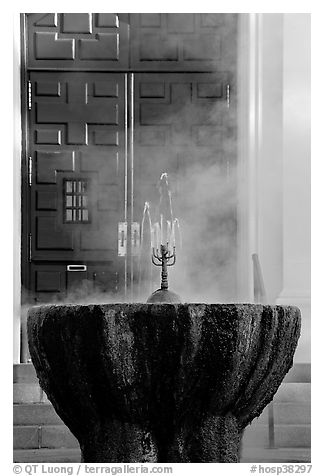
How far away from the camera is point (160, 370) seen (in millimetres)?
2471

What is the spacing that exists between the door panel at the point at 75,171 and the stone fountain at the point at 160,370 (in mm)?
4242

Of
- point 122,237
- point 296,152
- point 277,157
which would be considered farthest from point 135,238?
point 296,152

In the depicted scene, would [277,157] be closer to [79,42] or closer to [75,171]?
[75,171]

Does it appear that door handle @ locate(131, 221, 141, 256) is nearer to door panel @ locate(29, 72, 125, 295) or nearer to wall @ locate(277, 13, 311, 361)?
door panel @ locate(29, 72, 125, 295)

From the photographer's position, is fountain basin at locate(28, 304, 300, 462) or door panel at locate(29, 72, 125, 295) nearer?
fountain basin at locate(28, 304, 300, 462)

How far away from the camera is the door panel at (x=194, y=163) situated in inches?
277

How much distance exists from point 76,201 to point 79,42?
3.66ft

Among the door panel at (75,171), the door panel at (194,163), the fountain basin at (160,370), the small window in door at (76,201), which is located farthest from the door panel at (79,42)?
the fountain basin at (160,370)

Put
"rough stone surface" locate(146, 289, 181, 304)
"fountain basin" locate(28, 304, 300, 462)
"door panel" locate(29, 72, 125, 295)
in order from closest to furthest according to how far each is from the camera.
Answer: "fountain basin" locate(28, 304, 300, 462)
"rough stone surface" locate(146, 289, 181, 304)
"door panel" locate(29, 72, 125, 295)

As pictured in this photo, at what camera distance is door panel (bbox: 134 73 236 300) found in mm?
7023

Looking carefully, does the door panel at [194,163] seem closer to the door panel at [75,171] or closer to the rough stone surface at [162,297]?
the door panel at [75,171]

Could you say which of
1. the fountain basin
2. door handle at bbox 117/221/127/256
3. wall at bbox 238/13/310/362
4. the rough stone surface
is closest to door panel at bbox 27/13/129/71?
wall at bbox 238/13/310/362

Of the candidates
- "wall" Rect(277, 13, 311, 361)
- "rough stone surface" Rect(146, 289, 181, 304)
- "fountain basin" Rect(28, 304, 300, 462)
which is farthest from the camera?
"wall" Rect(277, 13, 311, 361)

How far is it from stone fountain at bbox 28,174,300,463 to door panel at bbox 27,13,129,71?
4580 mm
